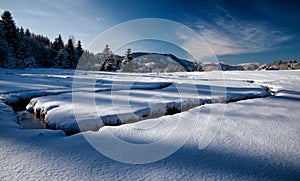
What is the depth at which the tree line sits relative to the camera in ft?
82.4

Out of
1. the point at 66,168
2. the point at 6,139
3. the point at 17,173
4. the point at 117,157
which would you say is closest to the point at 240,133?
the point at 117,157

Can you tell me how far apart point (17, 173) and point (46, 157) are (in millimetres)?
396

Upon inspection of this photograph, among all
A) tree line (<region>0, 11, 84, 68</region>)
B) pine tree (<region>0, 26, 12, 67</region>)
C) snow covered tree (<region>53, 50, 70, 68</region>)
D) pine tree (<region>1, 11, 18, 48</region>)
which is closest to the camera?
pine tree (<region>0, 26, 12, 67</region>)

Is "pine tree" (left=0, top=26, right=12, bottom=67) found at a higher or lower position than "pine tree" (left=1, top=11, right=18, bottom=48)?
lower

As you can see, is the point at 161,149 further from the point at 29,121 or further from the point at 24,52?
the point at 24,52

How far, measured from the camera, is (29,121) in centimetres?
511

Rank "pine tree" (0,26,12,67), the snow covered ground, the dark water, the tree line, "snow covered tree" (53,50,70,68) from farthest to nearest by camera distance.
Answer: "snow covered tree" (53,50,70,68), the tree line, "pine tree" (0,26,12,67), the dark water, the snow covered ground

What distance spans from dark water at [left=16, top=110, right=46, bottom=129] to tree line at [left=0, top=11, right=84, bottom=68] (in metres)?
24.2

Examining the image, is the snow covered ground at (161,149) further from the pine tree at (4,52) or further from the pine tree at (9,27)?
the pine tree at (9,27)

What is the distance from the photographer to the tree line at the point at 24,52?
25.1 m

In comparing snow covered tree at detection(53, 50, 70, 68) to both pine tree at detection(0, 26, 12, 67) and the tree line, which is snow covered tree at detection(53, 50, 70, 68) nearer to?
the tree line

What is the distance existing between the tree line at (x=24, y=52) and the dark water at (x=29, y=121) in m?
24.2

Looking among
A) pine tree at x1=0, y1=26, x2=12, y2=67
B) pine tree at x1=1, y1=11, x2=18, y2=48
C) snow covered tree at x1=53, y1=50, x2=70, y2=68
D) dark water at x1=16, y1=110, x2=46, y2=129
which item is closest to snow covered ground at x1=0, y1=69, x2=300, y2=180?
dark water at x1=16, y1=110, x2=46, y2=129

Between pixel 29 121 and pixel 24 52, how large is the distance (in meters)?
29.9
